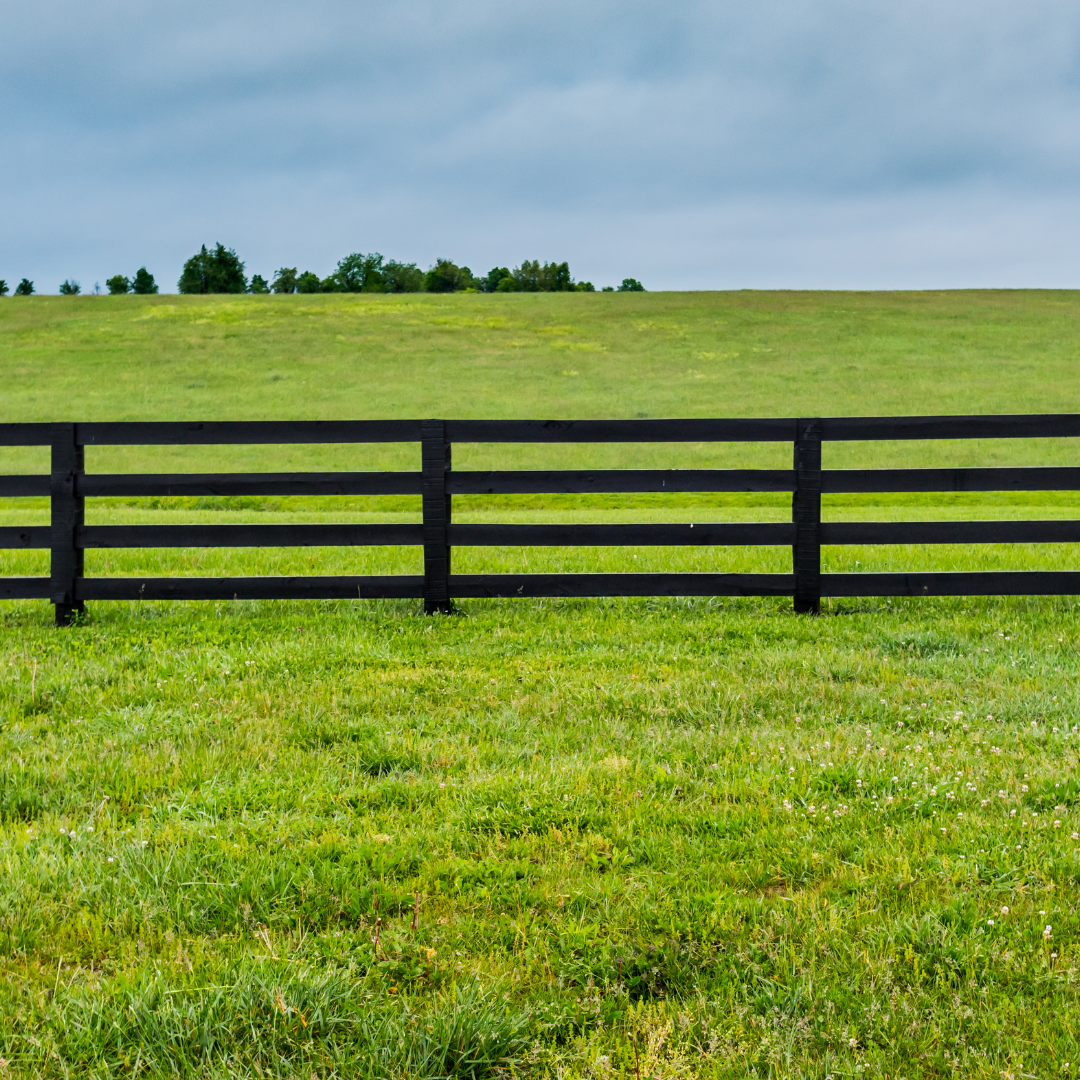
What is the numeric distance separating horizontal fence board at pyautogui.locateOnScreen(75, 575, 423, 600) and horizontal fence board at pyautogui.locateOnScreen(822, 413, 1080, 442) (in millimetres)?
3712

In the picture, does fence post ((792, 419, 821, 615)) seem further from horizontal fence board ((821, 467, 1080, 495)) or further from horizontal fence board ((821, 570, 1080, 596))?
horizontal fence board ((821, 570, 1080, 596))

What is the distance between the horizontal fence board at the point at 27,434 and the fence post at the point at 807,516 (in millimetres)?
6088

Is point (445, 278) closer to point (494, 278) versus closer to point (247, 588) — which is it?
point (494, 278)

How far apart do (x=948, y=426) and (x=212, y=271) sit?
97567 mm

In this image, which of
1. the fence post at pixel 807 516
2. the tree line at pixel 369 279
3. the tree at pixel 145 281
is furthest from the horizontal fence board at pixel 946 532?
the tree at pixel 145 281

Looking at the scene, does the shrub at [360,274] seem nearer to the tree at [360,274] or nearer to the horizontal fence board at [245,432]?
the tree at [360,274]

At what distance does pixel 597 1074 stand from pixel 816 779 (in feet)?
6.23

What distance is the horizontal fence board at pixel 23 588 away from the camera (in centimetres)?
741

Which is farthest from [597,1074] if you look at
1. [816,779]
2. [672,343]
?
[672,343]

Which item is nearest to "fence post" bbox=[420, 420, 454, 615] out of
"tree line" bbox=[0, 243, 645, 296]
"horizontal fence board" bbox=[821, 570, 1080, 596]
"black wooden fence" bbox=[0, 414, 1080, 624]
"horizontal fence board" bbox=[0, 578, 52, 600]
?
"black wooden fence" bbox=[0, 414, 1080, 624]

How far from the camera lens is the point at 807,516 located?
294 inches

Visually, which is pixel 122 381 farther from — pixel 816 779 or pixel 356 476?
pixel 816 779

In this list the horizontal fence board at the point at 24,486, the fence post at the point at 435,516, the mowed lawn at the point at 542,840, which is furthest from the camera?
the horizontal fence board at the point at 24,486

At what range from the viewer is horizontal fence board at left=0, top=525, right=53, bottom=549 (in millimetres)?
7469
